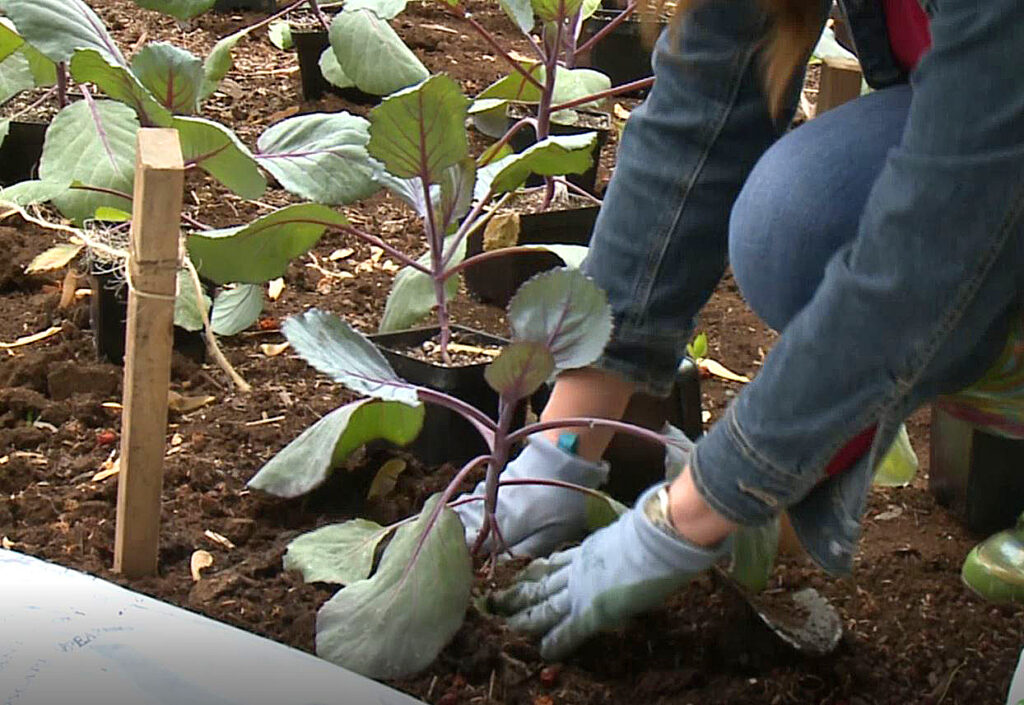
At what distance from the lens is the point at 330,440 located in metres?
1.24

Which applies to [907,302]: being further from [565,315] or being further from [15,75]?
[15,75]

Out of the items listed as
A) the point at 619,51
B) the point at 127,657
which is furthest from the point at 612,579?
the point at 619,51

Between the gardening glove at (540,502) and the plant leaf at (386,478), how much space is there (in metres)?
0.12

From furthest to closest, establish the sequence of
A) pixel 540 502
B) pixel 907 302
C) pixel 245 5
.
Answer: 1. pixel 245 5
2. pixel 540 502
3. pixel 907 302

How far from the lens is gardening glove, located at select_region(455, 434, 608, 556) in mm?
1310

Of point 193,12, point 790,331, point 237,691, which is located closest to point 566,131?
point 193,12

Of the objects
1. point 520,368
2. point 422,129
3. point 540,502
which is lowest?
point 540,502

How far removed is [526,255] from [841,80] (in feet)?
1.70

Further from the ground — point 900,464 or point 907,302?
point 907,302

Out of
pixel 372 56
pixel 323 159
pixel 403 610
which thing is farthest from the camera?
pixel 372 56

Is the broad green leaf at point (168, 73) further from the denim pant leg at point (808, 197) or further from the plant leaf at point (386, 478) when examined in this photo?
the denim pant leg at point (808, 197)

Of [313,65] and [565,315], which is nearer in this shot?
[565,315]

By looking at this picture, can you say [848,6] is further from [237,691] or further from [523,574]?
[237,691]

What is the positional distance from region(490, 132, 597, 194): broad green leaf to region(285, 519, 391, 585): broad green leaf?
418mm
